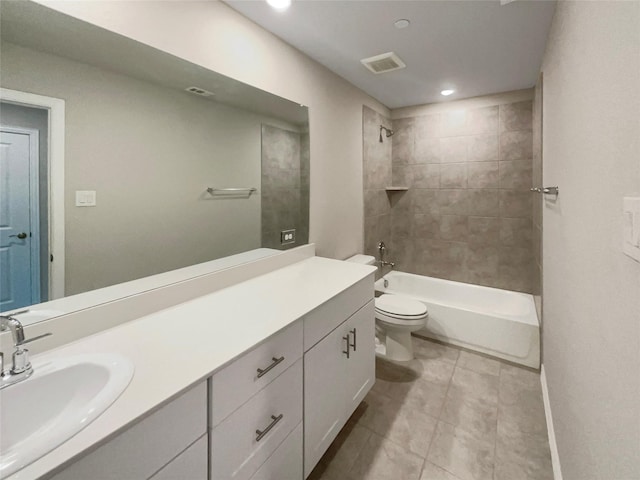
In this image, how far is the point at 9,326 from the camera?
0.80 meters

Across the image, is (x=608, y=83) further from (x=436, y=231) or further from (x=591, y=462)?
(x=436, y=231)

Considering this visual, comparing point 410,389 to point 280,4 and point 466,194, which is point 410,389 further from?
point 280,4

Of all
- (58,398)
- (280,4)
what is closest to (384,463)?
(58,398)

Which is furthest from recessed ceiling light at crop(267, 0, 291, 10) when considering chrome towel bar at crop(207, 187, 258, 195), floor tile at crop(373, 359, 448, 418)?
floor tile at crop(373, 359, 448, 418)

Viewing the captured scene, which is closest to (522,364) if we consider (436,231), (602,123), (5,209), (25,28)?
(436,231)

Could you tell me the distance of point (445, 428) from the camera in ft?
5.83

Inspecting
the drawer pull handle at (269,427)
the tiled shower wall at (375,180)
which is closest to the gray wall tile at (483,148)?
the tiled shower wall at (375,180)

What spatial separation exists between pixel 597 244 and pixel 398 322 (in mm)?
1660

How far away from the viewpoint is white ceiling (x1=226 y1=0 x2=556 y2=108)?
1.63 m

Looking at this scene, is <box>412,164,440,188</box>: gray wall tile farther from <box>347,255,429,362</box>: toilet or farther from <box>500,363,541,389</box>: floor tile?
<box>500,363,541,389</box>: floor tile

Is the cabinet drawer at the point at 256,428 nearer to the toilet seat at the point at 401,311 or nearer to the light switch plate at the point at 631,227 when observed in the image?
the light switch plate at the point at 631,227

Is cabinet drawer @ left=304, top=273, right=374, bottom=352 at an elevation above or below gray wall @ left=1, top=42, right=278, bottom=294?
below

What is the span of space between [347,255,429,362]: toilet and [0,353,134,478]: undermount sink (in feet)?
6.27

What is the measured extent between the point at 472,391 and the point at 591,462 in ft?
4.40
